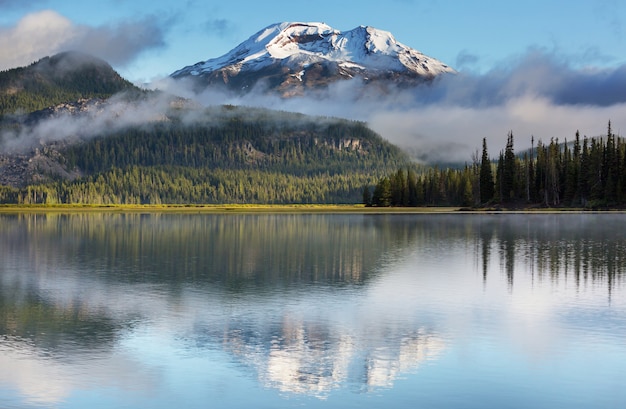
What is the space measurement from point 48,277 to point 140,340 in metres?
21.6

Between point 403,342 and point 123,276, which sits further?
point 123,276

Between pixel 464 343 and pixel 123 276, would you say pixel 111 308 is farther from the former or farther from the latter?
pixel 464 343

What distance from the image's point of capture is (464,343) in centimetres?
2766

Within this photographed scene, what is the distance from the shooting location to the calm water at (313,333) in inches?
846

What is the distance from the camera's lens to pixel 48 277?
154ft

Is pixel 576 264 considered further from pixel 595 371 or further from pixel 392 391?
pixel 392 391

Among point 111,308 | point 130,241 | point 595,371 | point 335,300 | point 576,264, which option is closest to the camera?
point 595,371

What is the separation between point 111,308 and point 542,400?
21.3 m

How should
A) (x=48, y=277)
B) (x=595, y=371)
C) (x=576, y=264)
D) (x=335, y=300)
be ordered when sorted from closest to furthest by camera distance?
(x=595, y=371)
(x=335, y=300)
(x=48, y=277)
(x=576, y=264)

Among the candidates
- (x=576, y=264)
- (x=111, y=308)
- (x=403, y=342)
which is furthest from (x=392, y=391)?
(x=576, y=264)

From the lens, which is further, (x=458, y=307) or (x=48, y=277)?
(x=48, y=277)

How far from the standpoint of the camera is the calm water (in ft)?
70.5

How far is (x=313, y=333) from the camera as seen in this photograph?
2916 cm

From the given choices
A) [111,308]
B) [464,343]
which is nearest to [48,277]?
[111,308]
